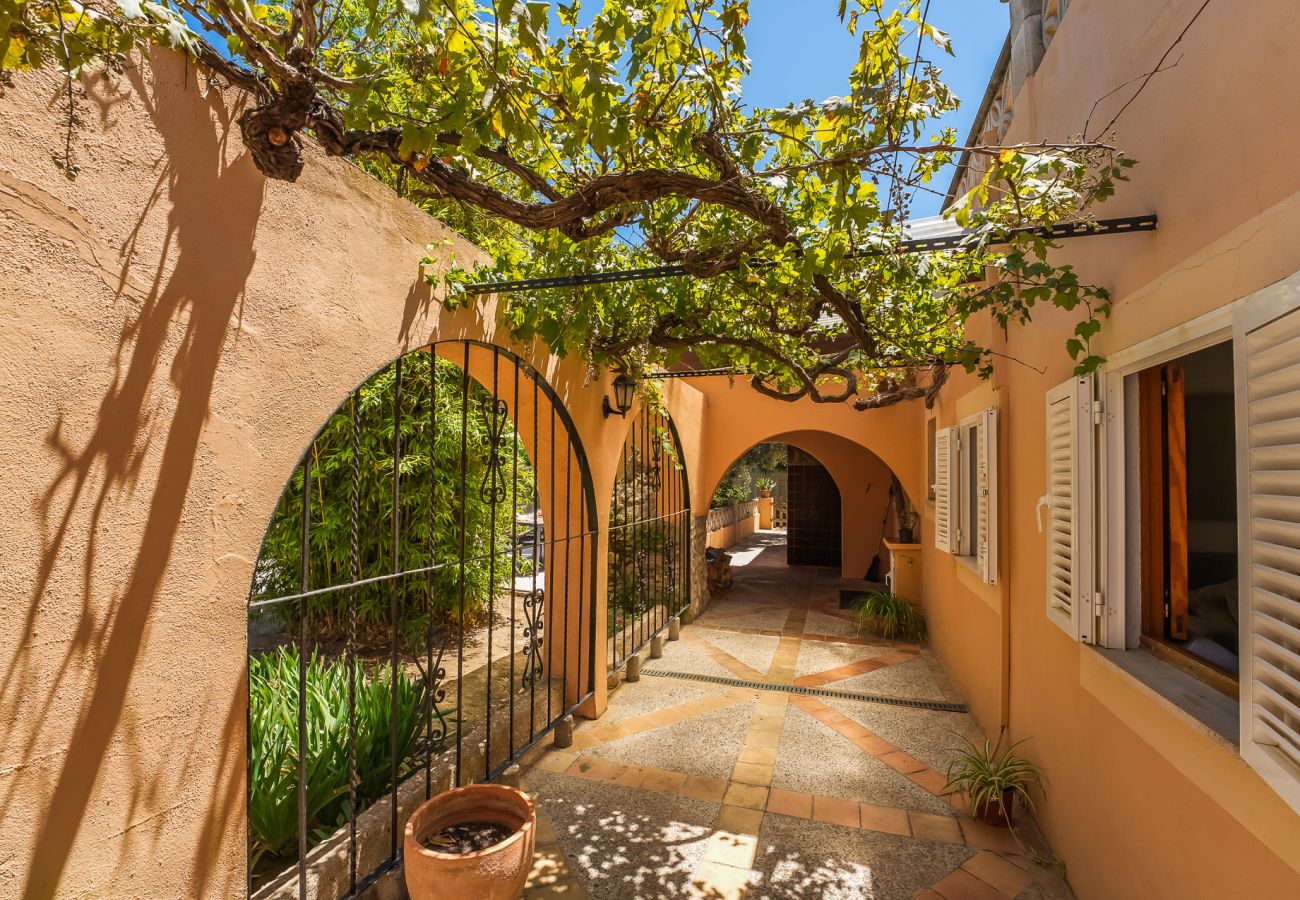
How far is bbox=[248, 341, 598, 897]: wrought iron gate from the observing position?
8.61 feet

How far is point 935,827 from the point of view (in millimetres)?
3367

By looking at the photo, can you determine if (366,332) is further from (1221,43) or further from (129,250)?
(1221,43)

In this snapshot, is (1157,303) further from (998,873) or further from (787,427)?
(787,427)

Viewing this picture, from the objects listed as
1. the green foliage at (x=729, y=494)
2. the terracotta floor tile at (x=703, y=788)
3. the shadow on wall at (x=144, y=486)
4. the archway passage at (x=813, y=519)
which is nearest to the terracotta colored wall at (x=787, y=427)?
the archway passage at (x=813, y=519)

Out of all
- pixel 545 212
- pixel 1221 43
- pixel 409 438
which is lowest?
pixel 409 438

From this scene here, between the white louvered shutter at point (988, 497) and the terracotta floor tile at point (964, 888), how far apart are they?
1.87 m

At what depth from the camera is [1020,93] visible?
3781 millimetres

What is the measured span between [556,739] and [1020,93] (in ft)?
17.1

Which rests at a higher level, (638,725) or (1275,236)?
(1275,236)

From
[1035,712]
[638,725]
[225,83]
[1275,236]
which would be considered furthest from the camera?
[638,725]

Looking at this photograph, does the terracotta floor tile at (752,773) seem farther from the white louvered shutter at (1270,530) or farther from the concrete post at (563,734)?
the white louvered shutter at (1270,530)

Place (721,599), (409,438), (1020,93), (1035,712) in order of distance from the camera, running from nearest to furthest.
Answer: (1035,712) < (1020,93) < (409,438) < (721,599)

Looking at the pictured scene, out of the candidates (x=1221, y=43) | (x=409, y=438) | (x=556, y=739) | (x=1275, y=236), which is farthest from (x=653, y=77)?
(x=409, y=438)

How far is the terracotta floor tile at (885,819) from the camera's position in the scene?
3.35 meters
